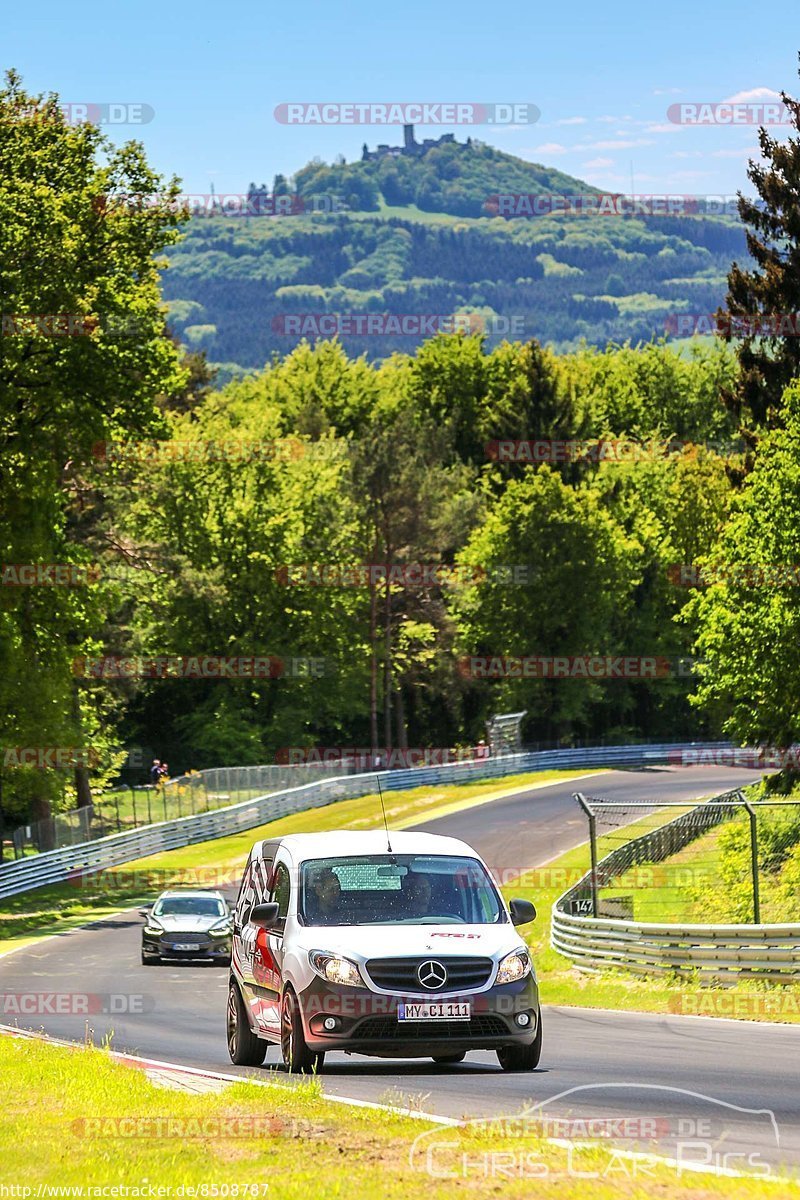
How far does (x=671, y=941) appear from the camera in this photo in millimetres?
22875

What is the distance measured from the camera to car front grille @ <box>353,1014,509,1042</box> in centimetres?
1226

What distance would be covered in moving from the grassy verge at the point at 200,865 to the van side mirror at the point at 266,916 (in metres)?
21.1

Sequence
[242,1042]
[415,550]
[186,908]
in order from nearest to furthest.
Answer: [242,1042]
[186,908]
[415,550]

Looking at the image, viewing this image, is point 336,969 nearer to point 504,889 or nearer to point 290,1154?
point 290,1154

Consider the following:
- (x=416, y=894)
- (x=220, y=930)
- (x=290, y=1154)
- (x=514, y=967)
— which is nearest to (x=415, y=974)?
(x=514, y=967)

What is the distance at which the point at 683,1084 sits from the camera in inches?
488

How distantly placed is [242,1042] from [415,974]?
108 inches

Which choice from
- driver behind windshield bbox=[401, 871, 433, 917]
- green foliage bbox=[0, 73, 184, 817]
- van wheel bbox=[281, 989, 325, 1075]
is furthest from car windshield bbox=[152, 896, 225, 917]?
van wheel bbox=[281, 989, 325, 1075]

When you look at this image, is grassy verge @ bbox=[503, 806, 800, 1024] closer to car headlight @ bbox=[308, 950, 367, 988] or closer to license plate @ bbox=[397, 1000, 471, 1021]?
license plate @ bbox=[397, 1000, 471, 1021]

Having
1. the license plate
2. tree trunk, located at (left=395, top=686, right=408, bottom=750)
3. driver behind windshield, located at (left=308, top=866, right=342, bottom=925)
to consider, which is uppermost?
driver behind windshield, located at (left=308, top=866, right=342, bottom=925)

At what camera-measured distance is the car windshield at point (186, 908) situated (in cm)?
3092

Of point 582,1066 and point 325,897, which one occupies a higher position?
point 325,897

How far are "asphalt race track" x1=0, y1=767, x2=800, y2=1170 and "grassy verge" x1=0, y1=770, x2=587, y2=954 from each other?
28.9ft

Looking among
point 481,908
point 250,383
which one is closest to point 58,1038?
point 481,908
